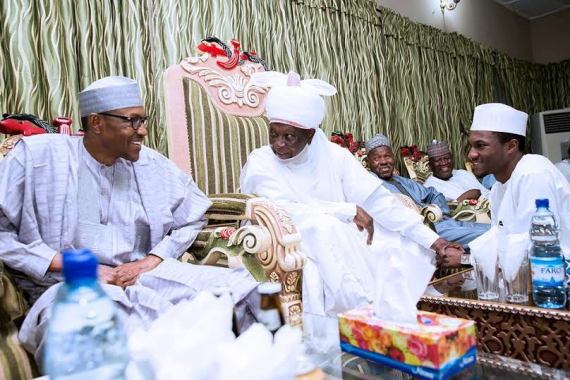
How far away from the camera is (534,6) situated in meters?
8.06

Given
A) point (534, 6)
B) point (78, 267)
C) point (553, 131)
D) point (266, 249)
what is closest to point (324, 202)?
point (266, 249)

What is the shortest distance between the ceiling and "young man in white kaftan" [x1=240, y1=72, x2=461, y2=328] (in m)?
6.86

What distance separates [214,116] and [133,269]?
4.27 feet

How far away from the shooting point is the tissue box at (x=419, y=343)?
2.97 ft

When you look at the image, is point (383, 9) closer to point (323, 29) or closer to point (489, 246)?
point (323, 29)

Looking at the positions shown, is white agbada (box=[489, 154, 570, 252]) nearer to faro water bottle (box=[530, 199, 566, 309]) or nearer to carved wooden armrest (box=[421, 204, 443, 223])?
faro water bottle (box=[530, 199, 566, 309])

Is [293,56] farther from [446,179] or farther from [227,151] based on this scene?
[446,179]

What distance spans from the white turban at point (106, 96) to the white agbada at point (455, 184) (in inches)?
136

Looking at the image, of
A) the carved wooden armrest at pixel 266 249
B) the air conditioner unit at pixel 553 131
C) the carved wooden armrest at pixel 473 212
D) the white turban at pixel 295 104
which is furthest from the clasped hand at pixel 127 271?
the air conditioner unit at pixel 553 131

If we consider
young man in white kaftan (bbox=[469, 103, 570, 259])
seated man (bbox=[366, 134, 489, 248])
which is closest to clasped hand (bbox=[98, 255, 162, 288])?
young man in white kaftan (bbox=[469, 103, 570, 259])

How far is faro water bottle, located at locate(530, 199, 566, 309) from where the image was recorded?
1.40m

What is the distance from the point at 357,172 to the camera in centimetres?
255

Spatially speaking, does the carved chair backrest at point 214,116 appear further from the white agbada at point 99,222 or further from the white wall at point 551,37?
the white wall at point 551,37

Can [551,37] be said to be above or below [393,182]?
above
